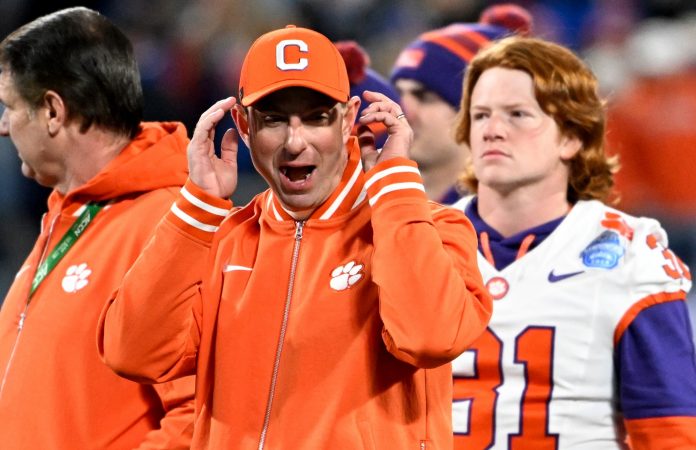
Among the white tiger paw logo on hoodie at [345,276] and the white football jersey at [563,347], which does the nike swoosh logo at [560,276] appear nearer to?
the white football jersey at [563,347]

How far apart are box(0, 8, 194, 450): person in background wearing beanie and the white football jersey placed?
788mm

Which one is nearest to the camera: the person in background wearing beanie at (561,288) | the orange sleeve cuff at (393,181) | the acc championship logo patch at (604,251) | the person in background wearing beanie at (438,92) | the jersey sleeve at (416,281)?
the jersey sleeve at (416,281)

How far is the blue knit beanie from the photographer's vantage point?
4.73 meters

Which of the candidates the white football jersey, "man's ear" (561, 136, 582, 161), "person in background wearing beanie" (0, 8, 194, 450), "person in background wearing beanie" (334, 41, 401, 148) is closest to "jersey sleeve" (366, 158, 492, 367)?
"person in background wearing beanie" (0, 8, 194, 450)

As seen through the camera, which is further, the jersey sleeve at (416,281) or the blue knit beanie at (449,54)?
the blue knit beanie at (449,54)

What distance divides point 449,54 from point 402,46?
2.93 m

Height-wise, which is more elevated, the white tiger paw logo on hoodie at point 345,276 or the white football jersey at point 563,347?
the white tiger paw logo on hoodie at point 345,276

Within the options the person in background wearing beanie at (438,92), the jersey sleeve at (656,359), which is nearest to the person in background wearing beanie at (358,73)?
the person in background wearing beanie at (438,92)

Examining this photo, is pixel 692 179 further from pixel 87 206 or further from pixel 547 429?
pixel 87 206

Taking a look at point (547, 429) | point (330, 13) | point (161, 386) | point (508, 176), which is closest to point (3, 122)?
point (161, 386)

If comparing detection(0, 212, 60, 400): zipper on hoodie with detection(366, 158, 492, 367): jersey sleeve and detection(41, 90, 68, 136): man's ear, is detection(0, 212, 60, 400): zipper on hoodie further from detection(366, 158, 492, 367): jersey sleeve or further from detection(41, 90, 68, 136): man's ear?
detection(366, 158, 492, 367): jersey sleeve

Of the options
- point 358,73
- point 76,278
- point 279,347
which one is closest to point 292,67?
point 279,347

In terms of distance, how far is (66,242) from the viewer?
10.1 feet

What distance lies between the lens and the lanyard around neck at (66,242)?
3.04 meters
